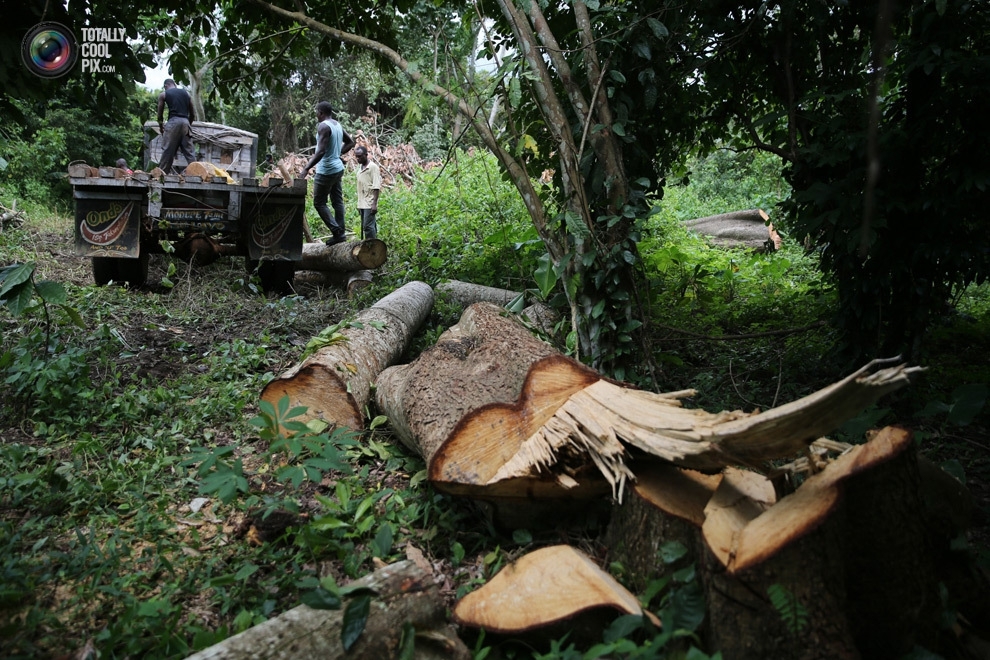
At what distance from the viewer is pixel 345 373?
4.08 m

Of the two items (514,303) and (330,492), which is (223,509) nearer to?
(330,492)

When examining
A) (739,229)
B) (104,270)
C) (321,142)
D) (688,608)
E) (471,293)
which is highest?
(321,142)

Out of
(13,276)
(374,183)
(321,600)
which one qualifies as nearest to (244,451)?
(13,276)

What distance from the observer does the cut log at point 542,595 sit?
7.06 feet

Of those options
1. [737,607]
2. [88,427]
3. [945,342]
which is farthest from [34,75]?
[945,342]

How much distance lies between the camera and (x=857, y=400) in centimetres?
191

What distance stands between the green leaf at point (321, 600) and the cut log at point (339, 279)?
17.2ft

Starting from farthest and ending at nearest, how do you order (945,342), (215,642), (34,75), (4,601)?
(945,342)
(34,75)
(4,601)
(215,642)

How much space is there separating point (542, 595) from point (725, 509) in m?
0.68

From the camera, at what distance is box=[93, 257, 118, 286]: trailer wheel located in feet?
22.2

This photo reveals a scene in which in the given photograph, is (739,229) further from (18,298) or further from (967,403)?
(18,298)

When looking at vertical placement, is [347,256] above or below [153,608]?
above

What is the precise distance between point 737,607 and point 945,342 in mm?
4436

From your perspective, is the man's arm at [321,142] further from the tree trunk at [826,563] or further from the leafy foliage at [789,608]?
the leafy foliage at [789,608]
